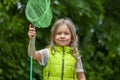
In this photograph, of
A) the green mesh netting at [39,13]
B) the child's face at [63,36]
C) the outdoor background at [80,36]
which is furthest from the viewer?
the outdoor background at [80,36]

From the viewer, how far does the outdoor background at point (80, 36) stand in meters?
6.02

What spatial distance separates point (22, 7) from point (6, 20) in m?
0.42

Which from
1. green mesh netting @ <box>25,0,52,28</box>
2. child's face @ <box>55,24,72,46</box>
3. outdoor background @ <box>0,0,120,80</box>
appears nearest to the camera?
green mesh netting @ <box>25,0,52,28</box>

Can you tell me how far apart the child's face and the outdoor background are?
1.21 m

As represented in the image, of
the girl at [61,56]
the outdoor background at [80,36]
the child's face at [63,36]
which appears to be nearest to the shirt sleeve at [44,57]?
the girl at [61,56]

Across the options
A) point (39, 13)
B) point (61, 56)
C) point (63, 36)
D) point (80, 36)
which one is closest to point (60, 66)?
point (61, 56)

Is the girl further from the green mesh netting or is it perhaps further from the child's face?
the green mesh netting

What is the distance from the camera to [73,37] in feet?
15.4

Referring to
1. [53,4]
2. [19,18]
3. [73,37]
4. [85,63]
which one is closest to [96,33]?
[85,63]

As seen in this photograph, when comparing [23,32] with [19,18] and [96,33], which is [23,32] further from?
[96,33]

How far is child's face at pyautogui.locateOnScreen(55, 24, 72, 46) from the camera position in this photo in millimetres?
4586

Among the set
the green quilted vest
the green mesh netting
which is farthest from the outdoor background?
the green quilted vest

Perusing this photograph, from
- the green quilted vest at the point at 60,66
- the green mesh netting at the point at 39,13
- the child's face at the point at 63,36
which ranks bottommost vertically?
the green quilted vest at the point at 60,66

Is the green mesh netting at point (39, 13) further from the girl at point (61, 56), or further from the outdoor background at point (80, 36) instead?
the outdoor background at point (80, 36)
